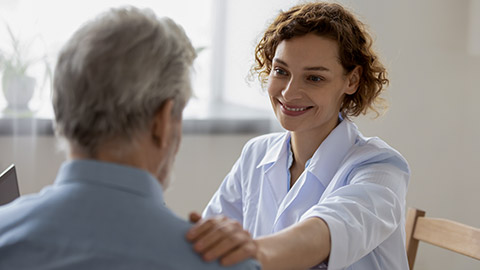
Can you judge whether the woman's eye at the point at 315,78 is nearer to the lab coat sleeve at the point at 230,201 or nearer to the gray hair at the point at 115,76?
the lab coat sleeve at the point at 230,201

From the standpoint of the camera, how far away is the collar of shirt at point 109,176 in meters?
0.87

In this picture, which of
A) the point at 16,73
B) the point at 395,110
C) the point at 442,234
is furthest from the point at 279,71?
the point at 16,73

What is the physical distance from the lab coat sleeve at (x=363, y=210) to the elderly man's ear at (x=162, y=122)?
0.49 m

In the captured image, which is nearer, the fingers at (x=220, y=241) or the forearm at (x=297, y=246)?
the fingers at (x=220, y=241)

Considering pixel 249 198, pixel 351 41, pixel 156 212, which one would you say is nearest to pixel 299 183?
pixel 249 198

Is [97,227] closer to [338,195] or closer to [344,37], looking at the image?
[338,195]

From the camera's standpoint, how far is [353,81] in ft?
5.78

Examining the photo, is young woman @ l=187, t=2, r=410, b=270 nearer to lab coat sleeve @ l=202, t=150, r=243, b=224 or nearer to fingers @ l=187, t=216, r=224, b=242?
lab coat sleeve @ l=202, t=150, r=243, b=224

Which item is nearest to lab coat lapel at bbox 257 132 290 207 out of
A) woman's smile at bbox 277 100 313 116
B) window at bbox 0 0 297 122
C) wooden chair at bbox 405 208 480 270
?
woman's smile at bbox 277 100 313 116

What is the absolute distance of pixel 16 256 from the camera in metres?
0.85

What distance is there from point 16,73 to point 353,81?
5.81 ft

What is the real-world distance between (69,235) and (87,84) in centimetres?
20

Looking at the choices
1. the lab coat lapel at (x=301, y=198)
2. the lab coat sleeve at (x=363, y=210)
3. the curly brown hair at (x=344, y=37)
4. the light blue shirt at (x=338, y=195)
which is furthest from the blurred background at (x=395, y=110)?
the lab coat sleeve at (x=363, y=210)

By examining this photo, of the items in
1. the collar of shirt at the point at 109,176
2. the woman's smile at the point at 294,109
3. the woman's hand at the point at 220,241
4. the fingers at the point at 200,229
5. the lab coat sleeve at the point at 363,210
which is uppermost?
the collar of shirt at the point at 109,176
